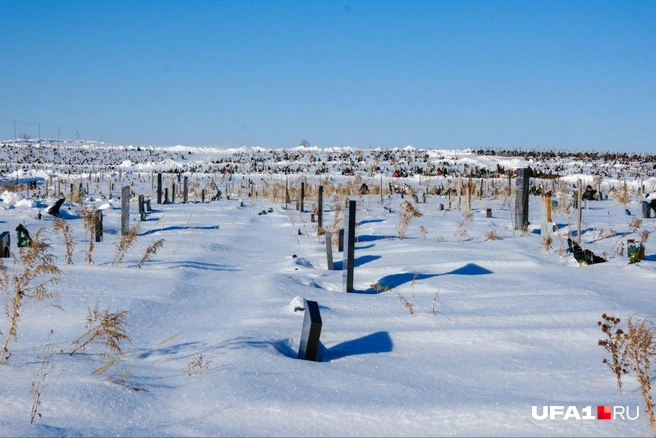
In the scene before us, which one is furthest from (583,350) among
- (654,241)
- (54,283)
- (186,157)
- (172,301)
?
(186,157)

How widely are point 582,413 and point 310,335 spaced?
1.65 meters

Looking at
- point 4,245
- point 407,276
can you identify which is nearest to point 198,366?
point 407,276

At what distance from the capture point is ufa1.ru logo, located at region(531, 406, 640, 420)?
117 inches

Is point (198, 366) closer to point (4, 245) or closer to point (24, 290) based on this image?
point (24, 290)

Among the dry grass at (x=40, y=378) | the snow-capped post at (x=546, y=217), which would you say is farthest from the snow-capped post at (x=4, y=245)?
the snow-capped post at (x=546, y=217)

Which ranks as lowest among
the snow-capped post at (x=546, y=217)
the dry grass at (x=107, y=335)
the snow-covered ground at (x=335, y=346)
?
the snow-covered ground at (x=335, y=346)

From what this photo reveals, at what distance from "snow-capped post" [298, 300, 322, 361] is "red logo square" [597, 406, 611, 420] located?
1647 mm

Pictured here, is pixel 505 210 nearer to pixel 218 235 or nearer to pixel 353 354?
pixel 218 235

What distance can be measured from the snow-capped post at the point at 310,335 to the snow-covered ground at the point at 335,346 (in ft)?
0.40

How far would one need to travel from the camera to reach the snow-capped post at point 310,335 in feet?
13.1

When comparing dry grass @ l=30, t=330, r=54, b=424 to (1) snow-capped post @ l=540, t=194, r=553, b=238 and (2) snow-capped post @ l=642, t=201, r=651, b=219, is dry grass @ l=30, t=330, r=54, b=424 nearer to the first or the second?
(1) snow-capped post @ l=540, t=194, r=553, b=238

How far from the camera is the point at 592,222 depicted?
13.9 m

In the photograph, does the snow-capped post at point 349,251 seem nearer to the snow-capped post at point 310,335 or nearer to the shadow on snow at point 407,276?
the shadow on snow at point 407,276

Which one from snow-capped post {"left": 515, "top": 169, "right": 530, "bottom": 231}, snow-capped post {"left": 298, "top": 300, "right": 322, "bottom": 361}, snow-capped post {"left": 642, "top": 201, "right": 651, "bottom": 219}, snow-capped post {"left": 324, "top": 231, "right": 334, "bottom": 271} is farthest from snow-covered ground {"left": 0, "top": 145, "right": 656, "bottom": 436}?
snow-capped post {"left": 642, "top": 201, "right": 651, "bottom": 219}
